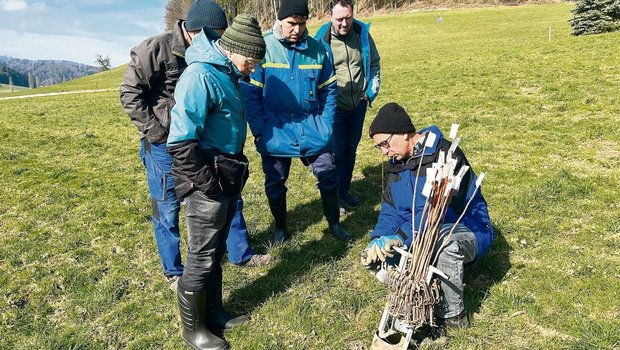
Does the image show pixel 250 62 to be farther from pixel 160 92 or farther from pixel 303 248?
pixel 303 248

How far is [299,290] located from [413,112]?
25.4 ft

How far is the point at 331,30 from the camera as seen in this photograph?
16.9 ft

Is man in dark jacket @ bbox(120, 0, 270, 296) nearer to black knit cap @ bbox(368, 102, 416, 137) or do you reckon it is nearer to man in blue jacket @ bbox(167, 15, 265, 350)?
man in blue jacket @ bbox(167, 15, 265, 350)

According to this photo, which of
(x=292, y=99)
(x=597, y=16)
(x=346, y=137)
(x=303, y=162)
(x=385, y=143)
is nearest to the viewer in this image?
(x=385, y=143)

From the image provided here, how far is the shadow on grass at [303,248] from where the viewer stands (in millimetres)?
4027

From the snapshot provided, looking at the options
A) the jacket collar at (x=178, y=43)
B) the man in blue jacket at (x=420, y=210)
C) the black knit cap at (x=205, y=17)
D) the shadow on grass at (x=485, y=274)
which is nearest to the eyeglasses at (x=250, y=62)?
the black knit cap at (x=205, y=17)

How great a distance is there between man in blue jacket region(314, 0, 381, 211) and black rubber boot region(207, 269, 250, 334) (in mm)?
2493

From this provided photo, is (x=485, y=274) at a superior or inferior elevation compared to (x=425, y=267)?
inferior

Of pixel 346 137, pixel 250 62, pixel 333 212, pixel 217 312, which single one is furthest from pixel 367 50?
pixel 217 312

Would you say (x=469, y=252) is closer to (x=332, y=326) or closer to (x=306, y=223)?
(x=332, y=326)

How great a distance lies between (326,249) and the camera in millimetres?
4754

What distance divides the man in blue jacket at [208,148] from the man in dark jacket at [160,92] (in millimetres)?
496

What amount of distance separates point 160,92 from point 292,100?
1.23m

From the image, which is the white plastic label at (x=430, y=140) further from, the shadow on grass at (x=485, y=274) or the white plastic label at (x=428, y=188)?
the shadow on grass at (x=485, y=274)
